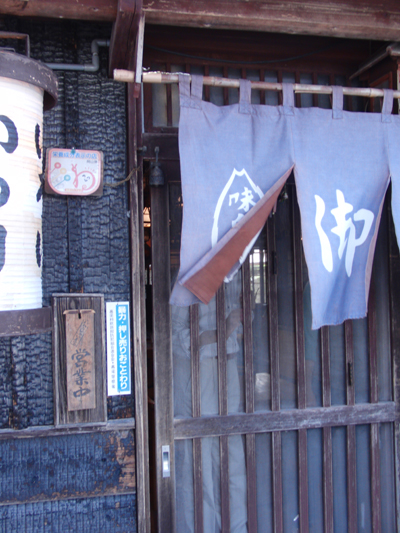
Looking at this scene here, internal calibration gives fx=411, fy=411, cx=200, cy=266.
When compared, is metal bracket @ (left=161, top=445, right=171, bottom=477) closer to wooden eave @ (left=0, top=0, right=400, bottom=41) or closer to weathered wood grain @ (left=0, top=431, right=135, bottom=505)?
weathered wood grain @ (left=0, top=431, right=135, bottom=505)

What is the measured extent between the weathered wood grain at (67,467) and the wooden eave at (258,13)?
11.2 ft

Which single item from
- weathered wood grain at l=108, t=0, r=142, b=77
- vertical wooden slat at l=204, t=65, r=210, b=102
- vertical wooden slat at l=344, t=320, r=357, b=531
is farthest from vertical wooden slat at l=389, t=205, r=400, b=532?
weathered wood grain at l=108, t=0, r=142, b=77

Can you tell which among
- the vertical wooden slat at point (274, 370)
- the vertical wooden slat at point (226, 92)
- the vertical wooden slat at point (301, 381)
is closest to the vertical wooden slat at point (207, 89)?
the vertical wooden slat at point (226, 92)

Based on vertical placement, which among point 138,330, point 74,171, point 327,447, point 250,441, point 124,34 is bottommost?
point 327,447

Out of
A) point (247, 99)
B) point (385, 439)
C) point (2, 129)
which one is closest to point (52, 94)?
point (2, 129)

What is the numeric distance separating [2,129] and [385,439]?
4359 mm

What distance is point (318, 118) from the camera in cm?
335

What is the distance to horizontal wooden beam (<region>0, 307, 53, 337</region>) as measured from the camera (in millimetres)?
2521

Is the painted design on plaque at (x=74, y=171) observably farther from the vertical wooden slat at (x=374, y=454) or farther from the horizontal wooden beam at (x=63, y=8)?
the vertical wooden slat at (x=374, y=454)

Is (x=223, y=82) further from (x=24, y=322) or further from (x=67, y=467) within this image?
(x=67, y=467)

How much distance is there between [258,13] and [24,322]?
2887mm

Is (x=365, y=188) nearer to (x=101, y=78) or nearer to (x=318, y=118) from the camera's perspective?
(x=318, y=118)

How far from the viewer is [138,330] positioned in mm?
3596

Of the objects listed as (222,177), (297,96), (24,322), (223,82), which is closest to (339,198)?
(222,177)
